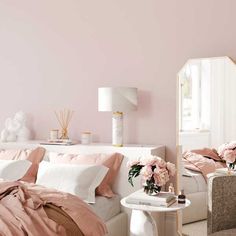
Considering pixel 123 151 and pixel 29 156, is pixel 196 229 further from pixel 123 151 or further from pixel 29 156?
pixel 29 156

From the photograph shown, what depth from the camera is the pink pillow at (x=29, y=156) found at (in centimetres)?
422

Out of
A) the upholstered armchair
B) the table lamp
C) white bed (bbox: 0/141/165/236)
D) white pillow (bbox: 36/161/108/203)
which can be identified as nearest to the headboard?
white bed (bbox: 0/141/165/236)

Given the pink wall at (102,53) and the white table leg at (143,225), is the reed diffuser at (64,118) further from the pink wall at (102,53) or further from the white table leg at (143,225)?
the white table leg at (143,225)

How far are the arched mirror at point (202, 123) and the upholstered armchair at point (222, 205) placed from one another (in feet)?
1.34

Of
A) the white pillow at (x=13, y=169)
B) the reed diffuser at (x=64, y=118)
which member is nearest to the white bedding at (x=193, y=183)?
the reed diffuser at (x=64, y=118)

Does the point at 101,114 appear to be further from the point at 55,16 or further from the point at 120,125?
the point at 55,16

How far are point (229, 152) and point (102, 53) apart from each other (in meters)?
1.66

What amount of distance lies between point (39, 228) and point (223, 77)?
1.98m

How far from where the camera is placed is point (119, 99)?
4004mm

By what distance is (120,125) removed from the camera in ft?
13.6

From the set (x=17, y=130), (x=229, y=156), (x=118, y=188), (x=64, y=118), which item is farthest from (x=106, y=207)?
(x=17, y=130)

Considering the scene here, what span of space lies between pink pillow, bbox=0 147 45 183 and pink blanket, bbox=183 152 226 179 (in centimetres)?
143

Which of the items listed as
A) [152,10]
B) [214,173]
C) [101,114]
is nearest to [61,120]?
[101,114]

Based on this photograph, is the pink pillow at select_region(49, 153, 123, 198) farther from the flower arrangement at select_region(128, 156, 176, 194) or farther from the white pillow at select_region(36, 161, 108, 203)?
the flower arrangement at select_region(128, 156, 176, 194)
